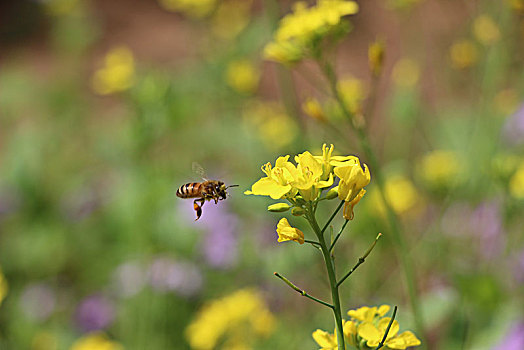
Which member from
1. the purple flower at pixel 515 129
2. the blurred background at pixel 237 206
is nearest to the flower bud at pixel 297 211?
the blurred background at pixel 237 206

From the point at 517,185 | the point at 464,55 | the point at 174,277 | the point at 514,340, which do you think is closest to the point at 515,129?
the point at 464,55

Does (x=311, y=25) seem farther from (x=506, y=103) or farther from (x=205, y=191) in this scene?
(x=506, y=103)

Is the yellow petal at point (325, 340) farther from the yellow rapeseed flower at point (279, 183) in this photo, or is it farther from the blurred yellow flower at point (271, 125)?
the blurred yellow flower at point (271, 125)

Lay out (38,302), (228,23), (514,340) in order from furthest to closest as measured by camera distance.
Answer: (228,23) → (38,302) → (514,340)

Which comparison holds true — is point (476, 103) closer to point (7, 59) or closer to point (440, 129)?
point (440, 129)

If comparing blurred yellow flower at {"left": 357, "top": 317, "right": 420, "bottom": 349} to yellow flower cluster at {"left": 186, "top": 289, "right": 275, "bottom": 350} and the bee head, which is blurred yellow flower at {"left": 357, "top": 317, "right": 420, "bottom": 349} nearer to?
the bee head

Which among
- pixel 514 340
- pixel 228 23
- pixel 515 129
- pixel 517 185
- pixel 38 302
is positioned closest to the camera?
pixel 514 340
